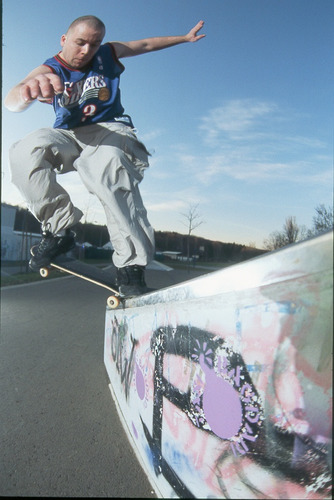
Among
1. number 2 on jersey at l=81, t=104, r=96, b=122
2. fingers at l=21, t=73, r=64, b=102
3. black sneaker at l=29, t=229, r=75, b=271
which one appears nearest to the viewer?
fingers at l=21, t=73, r=64, b=102

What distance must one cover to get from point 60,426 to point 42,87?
5.30 feet

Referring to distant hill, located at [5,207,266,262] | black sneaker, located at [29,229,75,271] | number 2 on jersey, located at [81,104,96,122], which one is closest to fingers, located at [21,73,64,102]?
number 2 on jersey, located at [81,104,96,122]

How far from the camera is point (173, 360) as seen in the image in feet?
3.80

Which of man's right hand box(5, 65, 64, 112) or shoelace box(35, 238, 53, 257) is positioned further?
shoelace box(35, 238, 53, 257)

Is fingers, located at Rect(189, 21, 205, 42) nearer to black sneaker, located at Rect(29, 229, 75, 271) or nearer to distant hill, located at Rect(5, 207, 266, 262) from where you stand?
distant hill, located at Rect(5, 207, 266, 262)

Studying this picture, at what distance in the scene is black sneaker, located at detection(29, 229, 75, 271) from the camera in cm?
249

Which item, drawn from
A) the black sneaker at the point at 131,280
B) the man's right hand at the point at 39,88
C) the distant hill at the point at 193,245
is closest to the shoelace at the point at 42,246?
the distant hill at the point at 193,245

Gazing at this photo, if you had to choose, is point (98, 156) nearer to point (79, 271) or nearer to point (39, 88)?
point (39, 88)

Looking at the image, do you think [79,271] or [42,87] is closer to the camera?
[42,87]

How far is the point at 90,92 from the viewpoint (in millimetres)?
1906

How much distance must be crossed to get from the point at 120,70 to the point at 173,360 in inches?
63.1

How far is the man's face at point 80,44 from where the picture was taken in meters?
1.61

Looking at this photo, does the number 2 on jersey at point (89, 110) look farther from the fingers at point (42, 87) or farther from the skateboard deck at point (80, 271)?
the skateboard deck at point (80, 271)

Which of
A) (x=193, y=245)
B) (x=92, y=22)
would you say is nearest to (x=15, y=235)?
(x=193, y=245)
